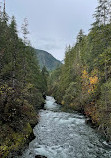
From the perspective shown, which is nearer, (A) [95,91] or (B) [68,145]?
(B) [68,145]

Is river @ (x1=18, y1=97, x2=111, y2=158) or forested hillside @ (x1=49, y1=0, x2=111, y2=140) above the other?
forested hillside @ (x1=49, y1=0, x2=111, y2=140)

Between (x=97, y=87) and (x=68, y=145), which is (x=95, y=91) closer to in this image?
(x=97, y=87)

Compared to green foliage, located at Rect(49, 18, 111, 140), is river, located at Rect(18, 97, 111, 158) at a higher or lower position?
lower

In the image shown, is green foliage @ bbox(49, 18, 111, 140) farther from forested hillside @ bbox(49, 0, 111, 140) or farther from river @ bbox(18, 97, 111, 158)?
river @ bbox(18, 97, 111, 158)

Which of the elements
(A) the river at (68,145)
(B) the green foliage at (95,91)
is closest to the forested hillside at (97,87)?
(B) the green foliage at (95,91)

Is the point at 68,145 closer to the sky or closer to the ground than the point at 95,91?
closer to the ground

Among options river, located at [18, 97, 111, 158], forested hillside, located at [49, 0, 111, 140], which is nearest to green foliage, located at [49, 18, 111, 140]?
forested hillside, located at [49, 0, 111, 140]

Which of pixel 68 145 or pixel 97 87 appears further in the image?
pixel 97 87

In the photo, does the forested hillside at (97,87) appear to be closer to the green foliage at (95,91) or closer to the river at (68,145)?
the green foliage at (95,91)

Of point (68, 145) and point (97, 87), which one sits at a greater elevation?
point (97, 87)

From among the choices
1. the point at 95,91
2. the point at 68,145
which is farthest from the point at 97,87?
the point at 68,145

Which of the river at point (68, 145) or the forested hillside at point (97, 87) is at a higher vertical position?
the forested hillside at point (97, 87)

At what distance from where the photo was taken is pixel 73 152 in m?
8.87

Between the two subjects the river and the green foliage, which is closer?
the river
